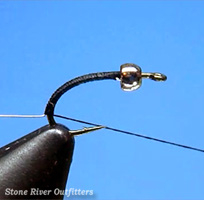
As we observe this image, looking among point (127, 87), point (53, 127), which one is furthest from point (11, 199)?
point (127, 87)

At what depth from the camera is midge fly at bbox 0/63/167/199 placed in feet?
2.35

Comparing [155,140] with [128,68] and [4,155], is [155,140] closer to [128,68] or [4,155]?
[128,68]

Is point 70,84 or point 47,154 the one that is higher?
point 70,84

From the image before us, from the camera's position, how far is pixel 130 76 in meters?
0.72

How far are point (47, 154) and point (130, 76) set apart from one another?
0.71 ft

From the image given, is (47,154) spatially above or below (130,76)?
below

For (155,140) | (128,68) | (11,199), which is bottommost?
(11,199)

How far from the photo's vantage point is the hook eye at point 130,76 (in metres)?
0.71

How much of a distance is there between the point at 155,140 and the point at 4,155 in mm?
317

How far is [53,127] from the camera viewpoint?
78 centimetres

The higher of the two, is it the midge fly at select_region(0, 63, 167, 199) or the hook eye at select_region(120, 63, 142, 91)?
the hook eye at select_region(120, 63, 142, 91)

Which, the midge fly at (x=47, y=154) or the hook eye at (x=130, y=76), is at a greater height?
the hook eye at (x=130, y=76)

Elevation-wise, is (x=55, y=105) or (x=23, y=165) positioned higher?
(x=55, y=105)

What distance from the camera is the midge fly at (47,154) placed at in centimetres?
72
